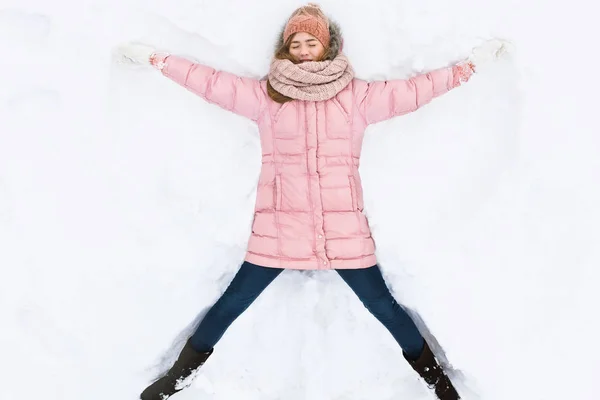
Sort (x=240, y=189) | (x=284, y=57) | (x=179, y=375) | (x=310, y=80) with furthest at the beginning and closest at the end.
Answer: (x=240, y=189) < (x=179, y=375) < (x=284, y=57) < (x=310, y=80)

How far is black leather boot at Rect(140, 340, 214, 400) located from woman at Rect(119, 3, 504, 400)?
79mm

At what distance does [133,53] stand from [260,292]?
91 centimetres

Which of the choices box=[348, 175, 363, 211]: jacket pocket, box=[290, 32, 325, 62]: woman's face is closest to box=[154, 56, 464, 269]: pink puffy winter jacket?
box=[348, 175, 363, 211]: jacket pocket

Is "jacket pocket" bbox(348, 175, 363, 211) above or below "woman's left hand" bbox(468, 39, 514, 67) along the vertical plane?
below

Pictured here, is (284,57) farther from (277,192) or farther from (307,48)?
(277,192)

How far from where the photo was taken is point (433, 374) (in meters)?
1.80

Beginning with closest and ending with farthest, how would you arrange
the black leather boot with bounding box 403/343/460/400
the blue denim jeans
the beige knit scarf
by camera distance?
the beige knit scarf → the blue denim jeans → the black leather boot with bounding box 403/343/460/400

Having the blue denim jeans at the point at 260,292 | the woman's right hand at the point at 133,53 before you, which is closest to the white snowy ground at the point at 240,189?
the woman's right hand at the point at 133,53

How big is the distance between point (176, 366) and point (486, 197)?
1239mm

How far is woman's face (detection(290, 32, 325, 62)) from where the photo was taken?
65.1 inches

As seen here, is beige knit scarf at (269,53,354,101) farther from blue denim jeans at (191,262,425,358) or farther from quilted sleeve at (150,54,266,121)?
blue denim jeans at (191,262,425,358)

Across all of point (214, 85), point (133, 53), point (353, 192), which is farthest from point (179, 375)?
point (133, 53)

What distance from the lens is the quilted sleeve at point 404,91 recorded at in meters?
1.67

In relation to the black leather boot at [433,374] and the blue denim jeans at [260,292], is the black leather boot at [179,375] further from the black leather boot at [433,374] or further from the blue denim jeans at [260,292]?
the black leather boot at [433,374]
